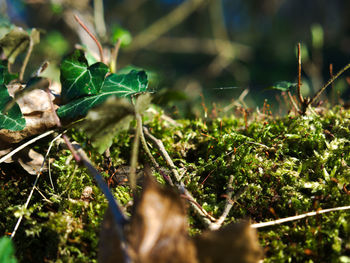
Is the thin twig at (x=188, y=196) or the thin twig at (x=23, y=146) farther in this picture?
the thin twig at (x=23, y=146)

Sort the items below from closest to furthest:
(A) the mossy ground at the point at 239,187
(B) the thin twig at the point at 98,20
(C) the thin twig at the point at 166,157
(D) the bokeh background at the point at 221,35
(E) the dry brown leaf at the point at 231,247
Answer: (E) the dry brown leaf at the point at 231,247
(A) the mossy ground at the point at 239,187
(C) the thin twig at the point at 166,157
(B) the thin twig at the point at 98,20
(D) the bokeh background at the point at 221,35

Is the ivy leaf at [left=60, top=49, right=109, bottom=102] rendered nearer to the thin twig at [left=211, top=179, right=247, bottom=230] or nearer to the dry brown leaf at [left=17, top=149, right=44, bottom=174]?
the dry brown leaf at [left=17, top=149, right=44, bottom=174]

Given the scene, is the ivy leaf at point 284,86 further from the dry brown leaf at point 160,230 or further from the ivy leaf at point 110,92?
the dry brown leaf at point 160,230

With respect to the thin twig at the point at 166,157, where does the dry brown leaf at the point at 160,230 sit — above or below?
above

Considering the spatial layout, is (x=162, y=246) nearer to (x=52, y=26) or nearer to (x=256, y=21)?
(x=52, y=26)

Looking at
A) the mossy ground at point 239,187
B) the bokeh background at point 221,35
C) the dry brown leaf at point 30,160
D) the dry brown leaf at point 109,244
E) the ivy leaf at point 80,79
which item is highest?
the ivy leaf at point 80,79

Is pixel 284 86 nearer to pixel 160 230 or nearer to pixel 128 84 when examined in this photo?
pixel 128 84

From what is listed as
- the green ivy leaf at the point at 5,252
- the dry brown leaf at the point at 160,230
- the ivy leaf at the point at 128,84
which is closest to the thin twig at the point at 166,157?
the ivy leaf at the point at 128,84

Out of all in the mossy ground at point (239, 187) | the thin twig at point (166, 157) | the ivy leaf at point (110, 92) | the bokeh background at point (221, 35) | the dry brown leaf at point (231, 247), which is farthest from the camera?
the bokeh background at point (221, 35)

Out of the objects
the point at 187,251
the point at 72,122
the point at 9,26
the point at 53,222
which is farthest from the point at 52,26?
the point at 187,251
